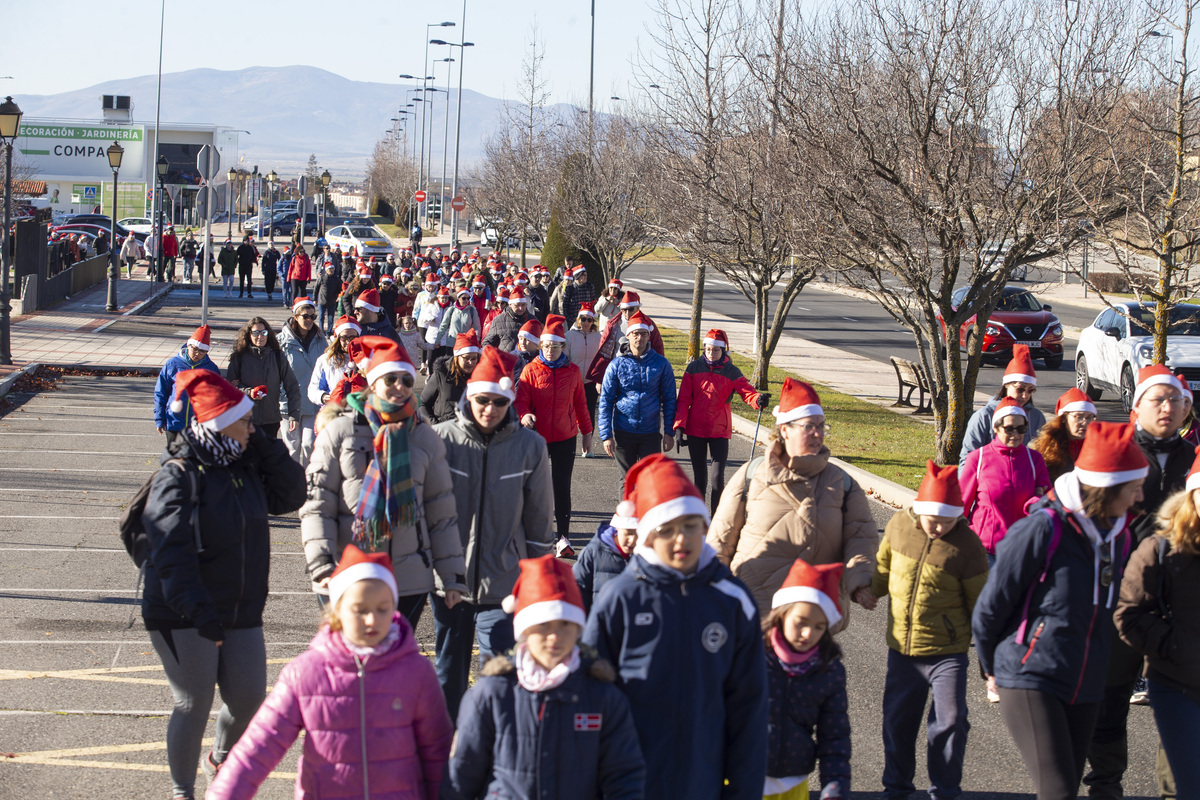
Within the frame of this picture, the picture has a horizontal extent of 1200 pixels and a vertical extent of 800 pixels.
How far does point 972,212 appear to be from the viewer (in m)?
11.7

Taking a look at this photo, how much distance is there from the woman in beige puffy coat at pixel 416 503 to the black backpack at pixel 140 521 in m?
0.79

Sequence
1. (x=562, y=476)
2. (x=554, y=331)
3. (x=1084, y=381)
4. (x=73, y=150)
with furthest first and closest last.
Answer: (x=73, y=150) → (x=1084, y=381) → (x=554, y=331) → (x=562, y=476)

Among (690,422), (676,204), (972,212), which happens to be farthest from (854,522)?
(676,204)

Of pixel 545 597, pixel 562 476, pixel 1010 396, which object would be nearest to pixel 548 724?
pixel 545 597

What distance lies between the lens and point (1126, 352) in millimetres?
19719

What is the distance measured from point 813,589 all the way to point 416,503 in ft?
6.36

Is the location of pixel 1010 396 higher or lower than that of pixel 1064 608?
higher

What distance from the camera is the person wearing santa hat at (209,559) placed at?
4.70m

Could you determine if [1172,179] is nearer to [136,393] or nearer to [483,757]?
[483,757]

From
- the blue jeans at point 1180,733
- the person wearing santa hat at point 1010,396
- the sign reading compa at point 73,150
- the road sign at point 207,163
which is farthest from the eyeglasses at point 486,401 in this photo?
the sign reading compa at point 73,150

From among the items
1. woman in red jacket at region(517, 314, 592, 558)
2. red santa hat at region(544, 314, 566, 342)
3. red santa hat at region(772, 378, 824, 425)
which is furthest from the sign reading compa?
red santa hat at region(772, 378, 824, 425)

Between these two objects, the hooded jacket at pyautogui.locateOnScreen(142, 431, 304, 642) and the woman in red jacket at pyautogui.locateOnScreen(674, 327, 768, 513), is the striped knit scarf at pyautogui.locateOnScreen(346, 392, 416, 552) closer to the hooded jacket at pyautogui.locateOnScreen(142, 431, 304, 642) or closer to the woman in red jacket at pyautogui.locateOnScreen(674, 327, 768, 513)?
the hooded jacket at pyautogui.locateOnScreen(142, 431, 304, 642)

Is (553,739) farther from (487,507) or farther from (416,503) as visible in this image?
(487,507)

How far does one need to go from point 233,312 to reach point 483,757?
3229cm
